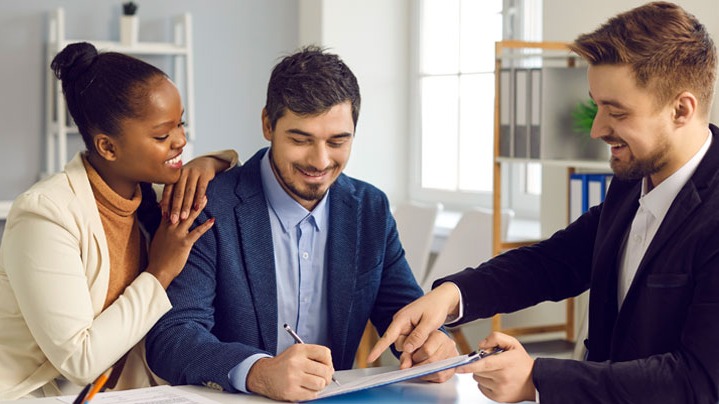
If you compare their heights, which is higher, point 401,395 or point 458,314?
point 458,314

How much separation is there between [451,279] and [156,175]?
61 centimetres

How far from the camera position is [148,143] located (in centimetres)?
194

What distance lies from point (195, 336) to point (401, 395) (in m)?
0.40

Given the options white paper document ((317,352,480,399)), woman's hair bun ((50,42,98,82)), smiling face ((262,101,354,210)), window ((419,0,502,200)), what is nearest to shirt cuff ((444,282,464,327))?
white paper document ((317,352,480,399))

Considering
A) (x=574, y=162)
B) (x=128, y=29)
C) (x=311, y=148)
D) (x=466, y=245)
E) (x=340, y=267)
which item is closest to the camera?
(x=311, y=148)

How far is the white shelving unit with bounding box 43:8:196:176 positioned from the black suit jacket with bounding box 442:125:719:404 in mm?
3352

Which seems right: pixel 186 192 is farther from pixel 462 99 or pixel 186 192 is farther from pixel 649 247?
pixel 462 99

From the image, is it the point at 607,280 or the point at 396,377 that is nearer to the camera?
the point at 396,377

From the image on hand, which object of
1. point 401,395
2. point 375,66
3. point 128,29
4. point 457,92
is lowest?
point 401,395

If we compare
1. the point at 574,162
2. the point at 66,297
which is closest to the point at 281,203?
the point at 66,297

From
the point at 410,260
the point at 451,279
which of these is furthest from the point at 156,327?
the point at 410,260

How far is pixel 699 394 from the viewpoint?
1.54 m

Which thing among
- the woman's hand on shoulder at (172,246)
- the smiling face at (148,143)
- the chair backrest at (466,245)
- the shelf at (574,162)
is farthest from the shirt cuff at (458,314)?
the chair backrest at (466,245)

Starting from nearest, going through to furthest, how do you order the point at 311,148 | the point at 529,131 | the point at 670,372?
the point at 670,372, the point at 311,148, the point at 529,131
